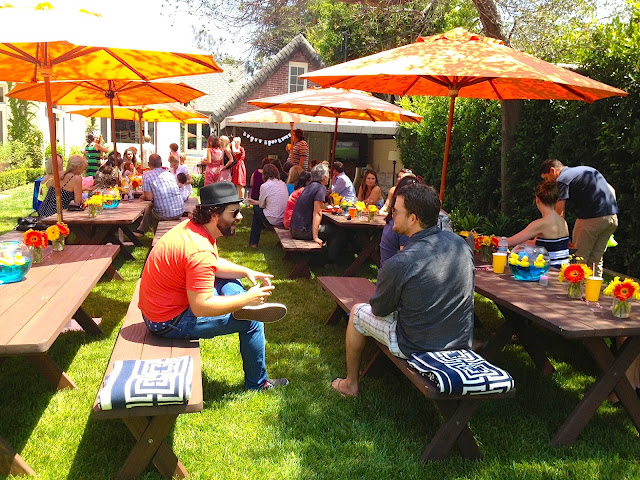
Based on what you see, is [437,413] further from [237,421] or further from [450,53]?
[450,53]

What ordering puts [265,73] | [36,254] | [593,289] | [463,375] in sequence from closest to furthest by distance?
[463,375]
[593,289]
[36,254]
[265,73]

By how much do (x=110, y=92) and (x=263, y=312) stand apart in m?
6.60

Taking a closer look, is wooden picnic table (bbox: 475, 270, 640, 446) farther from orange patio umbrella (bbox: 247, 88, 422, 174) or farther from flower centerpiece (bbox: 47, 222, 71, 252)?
orange patio umbrella (bbox: 247, 88, 422, 174)

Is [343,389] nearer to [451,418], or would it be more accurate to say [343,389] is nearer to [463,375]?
[451,418]

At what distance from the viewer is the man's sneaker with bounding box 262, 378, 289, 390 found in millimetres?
3951

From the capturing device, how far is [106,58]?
568 cm

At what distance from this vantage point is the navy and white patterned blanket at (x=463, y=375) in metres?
2.89

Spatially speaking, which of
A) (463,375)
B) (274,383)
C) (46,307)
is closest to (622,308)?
(463,375)

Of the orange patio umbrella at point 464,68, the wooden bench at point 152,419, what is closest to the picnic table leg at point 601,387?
the orange patio umbrella at point 464,68

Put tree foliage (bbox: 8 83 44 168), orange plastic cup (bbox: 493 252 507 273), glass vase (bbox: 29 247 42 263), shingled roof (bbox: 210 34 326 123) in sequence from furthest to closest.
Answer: tree foliage (bbox: 8 83 44 168), shingled roof (bbox: 210 34 326 123), orange plastic cup (bbox: 493 252 507 273), glass vase (bbox: 29 247 42 263)

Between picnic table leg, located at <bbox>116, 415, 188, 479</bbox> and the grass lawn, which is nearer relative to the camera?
picnic table leg, located at <bbox>116, 415, 188, 479</bbox>

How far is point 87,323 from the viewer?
4.84m

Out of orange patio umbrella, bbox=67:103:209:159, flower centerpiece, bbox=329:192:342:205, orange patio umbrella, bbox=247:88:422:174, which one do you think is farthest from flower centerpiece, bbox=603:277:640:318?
orange patio umbrella, bbox=67:103:209:159

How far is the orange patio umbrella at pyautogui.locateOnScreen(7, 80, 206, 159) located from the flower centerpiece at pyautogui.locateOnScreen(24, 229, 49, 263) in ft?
14.8
